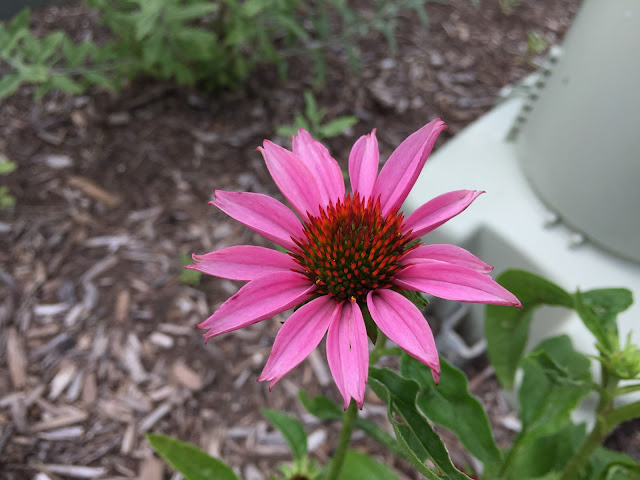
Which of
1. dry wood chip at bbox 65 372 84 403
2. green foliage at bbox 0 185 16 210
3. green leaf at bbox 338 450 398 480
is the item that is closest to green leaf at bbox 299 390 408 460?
green leaf at bbox 338 450 398 480

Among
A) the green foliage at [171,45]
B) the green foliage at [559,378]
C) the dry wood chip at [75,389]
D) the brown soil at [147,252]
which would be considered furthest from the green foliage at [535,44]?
the dry wood chip at [75,389]

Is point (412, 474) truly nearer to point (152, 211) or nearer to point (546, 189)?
point (546, 189)

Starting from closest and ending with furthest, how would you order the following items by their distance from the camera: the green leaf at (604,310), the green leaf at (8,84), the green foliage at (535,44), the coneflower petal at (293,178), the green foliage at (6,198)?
the coneflower petal at (293,178) < the green leaf at (604,310) < the green leaf at (8,84) < the green foliage at (6,198) < the green foliage at (535,44)

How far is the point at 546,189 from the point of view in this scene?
1257mm

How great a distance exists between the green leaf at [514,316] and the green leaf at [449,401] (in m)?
0.17

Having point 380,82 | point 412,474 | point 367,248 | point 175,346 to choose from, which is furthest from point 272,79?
point 367,248

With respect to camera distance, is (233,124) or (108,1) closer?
(108,1)

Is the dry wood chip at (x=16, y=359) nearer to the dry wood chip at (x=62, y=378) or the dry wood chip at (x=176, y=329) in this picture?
the dry wood chip at (x=62, y=378)

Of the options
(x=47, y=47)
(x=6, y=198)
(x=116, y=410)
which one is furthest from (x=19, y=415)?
(x=47, y=47)

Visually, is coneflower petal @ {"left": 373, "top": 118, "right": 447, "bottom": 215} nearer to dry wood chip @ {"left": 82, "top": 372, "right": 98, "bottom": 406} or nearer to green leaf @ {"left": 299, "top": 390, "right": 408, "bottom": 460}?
green leaf @ {"left": 299, "top": 390, "right": 408, "bottom": 460}

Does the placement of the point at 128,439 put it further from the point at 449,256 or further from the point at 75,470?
the point at 449,256

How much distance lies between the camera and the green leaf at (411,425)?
1.62 ft

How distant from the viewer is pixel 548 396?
81 cm

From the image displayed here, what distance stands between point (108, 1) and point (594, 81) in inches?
51.1
